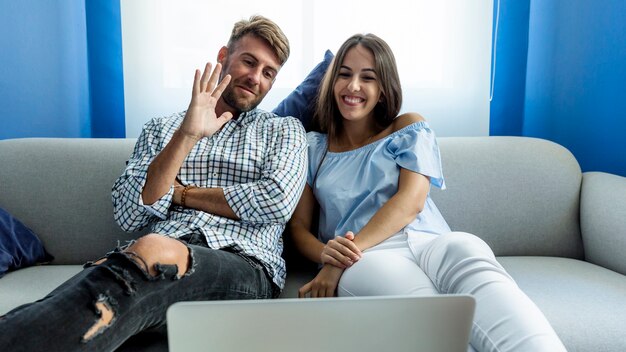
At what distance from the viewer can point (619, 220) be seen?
1.65 meters

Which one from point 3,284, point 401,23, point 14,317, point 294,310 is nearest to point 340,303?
point 294,310

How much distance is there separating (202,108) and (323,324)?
2.96 ft

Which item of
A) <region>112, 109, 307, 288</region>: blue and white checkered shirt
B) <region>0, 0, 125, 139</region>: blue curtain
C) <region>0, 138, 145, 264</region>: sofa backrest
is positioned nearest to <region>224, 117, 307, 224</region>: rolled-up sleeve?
<region>112, 109, 307, 288</region>: blue and white checkered shirt

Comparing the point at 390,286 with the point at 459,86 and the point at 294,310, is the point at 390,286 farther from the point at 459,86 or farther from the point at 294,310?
the point at 459,86

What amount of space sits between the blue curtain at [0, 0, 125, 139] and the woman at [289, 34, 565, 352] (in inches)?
38.9

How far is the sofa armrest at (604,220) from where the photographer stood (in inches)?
64.6

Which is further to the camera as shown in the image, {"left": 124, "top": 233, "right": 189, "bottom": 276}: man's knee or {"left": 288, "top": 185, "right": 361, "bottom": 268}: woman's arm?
{"left": 288, "top": 185, "right": 361, "bottom": 268}: woman's arm

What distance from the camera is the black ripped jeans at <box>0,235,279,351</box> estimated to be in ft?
2.85

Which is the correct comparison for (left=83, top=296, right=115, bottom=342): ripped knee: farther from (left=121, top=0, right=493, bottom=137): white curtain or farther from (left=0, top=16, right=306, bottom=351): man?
(left=121, top=0, right=493, bottom=137): white curtain

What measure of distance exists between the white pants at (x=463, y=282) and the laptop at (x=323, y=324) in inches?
13.1

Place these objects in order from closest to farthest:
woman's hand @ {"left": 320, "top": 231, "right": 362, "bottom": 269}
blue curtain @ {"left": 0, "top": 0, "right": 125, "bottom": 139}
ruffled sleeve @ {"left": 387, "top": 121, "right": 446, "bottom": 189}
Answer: woman's hand @ {"left": 320, "top": 231, "right": 362, "bottom": 269} < ruffled sleeve @ {"left": 387, "top": 121, "right": 446, "bottom": 189} < blue curtain @ {"left": 0, "top": 0, "right": 125, "bottom": 139}

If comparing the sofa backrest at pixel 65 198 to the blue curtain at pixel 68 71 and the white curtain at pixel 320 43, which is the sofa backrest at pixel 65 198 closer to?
the blue curtain at pixel 68 71

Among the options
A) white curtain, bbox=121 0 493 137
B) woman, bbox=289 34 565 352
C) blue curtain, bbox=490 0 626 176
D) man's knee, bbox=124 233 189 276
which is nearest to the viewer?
man's knee, bbox=124 233 189 276

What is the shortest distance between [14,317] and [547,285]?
1233 mm
